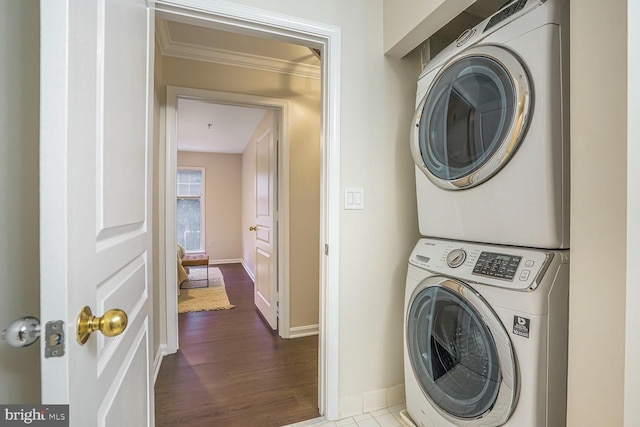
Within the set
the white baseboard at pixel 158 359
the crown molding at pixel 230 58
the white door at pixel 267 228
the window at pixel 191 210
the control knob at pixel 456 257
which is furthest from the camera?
the window at pixel 191 210

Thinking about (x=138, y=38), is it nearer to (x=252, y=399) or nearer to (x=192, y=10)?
(x=192, y=10)

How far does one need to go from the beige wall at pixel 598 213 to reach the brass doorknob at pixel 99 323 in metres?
1.13

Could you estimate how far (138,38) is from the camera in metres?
0.91

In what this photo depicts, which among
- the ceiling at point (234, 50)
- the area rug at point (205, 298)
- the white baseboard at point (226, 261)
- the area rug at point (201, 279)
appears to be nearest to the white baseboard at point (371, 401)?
the area rug at point (205, 298)

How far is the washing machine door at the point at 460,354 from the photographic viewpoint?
966 mm

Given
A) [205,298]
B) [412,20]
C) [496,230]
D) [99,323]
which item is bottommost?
[205,298]

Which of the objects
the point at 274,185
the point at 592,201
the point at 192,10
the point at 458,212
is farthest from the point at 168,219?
the point at 592,201

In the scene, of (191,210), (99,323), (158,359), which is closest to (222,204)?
(191,210)

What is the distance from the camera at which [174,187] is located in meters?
2.33

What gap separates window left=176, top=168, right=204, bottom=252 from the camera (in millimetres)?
6250

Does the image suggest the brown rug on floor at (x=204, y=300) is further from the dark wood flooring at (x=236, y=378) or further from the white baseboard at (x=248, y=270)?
the white baseboard at (x=248, y=270)

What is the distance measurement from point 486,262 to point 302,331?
6.44 feet

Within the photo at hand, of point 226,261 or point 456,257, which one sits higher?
point 456,257

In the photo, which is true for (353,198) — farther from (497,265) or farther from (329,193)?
(497,265)
